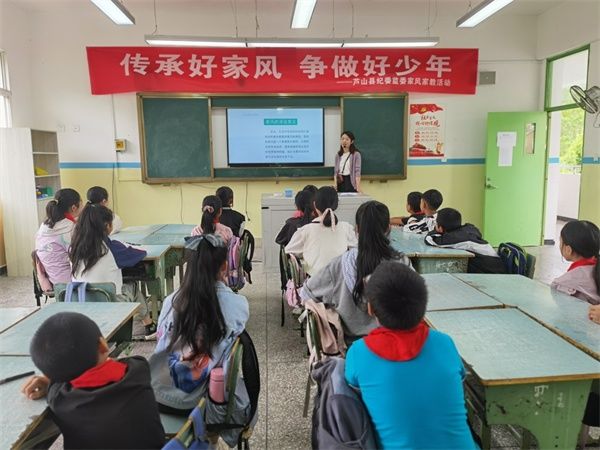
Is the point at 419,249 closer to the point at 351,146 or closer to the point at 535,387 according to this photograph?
the point at 535,387

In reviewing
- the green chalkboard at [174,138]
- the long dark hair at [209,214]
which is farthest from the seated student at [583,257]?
the green chalkboard at [174,138]

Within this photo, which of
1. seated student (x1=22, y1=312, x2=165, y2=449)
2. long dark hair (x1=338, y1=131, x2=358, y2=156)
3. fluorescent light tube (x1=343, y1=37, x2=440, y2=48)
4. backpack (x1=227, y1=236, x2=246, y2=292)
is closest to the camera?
seated student (x1=22, y1=312, x2=165, y2=449)

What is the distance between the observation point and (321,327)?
195 cm

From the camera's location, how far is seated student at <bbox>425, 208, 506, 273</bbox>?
9.89ft

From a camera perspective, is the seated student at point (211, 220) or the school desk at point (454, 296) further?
the seated student at point (211, 220)

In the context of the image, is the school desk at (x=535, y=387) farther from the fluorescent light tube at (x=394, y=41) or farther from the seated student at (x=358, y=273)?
the fluorescent light tube at (x=394, y=41)

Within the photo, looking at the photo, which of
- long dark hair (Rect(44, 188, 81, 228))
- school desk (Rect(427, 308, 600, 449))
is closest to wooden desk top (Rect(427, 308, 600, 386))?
school desk (Rect(427, 308, 600, 449))

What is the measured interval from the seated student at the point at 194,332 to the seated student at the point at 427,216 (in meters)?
2.46

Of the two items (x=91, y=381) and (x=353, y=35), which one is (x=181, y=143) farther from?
(x=91, y=381)

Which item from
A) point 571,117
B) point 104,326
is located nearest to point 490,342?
point 104,326

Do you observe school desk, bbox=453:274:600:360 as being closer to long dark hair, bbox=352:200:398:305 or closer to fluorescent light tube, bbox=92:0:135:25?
long dark hair, bbox=352:200:398:305

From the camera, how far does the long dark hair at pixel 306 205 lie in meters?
3.54

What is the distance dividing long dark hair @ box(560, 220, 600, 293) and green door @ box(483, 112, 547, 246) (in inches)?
181

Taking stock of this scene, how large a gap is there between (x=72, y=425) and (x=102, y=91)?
574 centimetres
